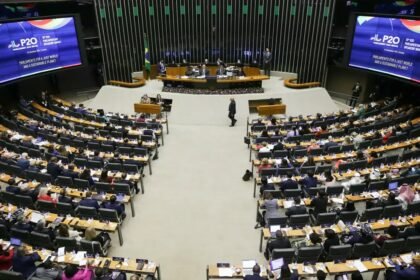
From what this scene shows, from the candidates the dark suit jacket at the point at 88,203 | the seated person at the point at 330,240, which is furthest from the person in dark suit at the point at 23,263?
the seated person at the point at 330,240

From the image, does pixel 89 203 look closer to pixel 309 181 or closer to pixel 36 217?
pixel 36 217

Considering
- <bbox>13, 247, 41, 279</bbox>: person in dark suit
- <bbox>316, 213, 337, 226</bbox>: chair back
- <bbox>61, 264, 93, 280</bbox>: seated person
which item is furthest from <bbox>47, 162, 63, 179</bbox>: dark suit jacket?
<bbox>316, 213, 337, 226</bbox>: chair back

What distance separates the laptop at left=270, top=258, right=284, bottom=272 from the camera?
25.2 ft

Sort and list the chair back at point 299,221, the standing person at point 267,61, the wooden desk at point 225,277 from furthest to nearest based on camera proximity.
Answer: the standing person at point 267,61 < the chair back at point 299,221 < the wooden desk at point 225,277

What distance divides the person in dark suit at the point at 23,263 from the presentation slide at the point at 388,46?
16.0 m

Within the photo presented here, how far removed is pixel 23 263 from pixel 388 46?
54.6ft

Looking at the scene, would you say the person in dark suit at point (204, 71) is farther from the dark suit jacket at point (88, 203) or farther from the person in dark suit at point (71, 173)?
the dark suit jacket at point (88, 203)

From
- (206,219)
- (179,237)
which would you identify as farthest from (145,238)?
(206,219)

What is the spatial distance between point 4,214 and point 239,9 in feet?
59.3

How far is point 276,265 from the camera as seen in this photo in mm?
7730

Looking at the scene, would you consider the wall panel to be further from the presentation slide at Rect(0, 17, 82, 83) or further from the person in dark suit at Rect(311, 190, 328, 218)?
the person in dark suit at Rect(311, 190, 328, 218)

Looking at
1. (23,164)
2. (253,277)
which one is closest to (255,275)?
(253,277)

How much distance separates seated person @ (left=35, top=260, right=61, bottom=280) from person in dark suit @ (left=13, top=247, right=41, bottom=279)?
0.38 m

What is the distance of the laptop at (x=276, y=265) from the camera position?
7679 millimetres
